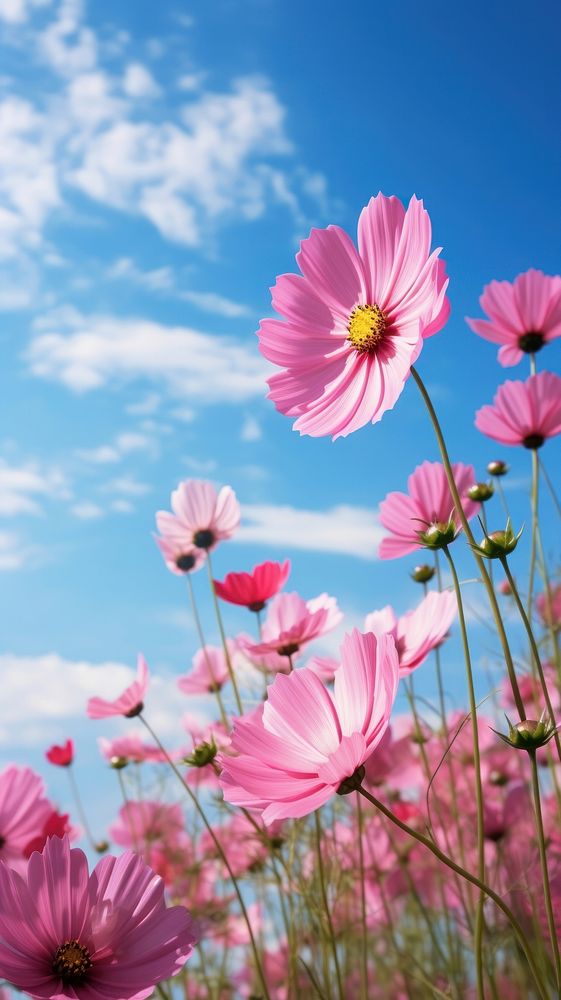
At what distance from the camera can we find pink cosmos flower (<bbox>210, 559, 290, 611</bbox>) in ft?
3.84

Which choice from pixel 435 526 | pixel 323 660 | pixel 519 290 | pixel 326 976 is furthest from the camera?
pixel 519 290

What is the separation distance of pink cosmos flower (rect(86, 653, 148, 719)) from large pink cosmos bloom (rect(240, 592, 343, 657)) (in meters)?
0.13

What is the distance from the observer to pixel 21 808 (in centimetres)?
106

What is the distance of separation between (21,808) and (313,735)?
0.53m

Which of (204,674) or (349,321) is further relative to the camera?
(204,674)

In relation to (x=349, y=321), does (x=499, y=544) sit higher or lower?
lower

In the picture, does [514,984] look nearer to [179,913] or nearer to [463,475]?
[463,475]

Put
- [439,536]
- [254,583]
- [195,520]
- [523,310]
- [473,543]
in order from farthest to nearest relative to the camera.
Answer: [195,520]
[523,310]
[254,583]
[439,536]
[473,543]

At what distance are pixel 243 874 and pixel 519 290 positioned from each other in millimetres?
1024

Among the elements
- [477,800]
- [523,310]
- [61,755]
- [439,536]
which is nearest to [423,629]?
[439,536]

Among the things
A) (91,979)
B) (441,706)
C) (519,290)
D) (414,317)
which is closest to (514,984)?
(441,706)

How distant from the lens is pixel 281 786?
61 cm

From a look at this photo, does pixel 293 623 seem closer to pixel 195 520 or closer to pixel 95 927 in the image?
pixel 195 520

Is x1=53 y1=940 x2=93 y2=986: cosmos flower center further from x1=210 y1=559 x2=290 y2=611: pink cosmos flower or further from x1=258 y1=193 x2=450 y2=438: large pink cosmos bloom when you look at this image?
x1=210 y1=559 x2=290 y2=611: pink cosmos flower
